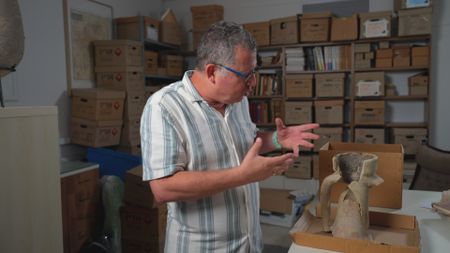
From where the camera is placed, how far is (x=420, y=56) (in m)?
3.88

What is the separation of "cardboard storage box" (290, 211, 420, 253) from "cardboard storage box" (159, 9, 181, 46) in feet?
11.4

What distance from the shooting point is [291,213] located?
3502 mm

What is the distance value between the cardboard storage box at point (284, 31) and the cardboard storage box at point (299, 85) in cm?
43

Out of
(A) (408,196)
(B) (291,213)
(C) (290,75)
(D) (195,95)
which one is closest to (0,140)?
(D) (195,95)

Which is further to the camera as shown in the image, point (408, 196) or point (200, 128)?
point (408, 196)

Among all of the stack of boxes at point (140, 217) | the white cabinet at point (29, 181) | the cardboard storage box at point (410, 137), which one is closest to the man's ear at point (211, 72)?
the white cabinet at point (29, 181)

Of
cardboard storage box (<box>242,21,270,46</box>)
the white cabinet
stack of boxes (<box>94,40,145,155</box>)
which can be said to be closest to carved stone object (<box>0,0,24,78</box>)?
the white cabinet

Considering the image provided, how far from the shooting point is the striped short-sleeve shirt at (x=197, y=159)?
1.01 meters

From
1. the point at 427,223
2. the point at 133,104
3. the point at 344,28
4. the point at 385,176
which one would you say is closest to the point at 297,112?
the point at 344,28

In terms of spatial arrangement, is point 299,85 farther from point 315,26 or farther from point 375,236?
point 375,236

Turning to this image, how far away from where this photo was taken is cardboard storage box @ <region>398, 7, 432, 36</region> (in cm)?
379

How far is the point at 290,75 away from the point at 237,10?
122 centimetres

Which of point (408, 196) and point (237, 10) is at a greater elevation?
point (237, 10)

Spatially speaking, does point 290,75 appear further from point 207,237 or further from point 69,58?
point 207,237
